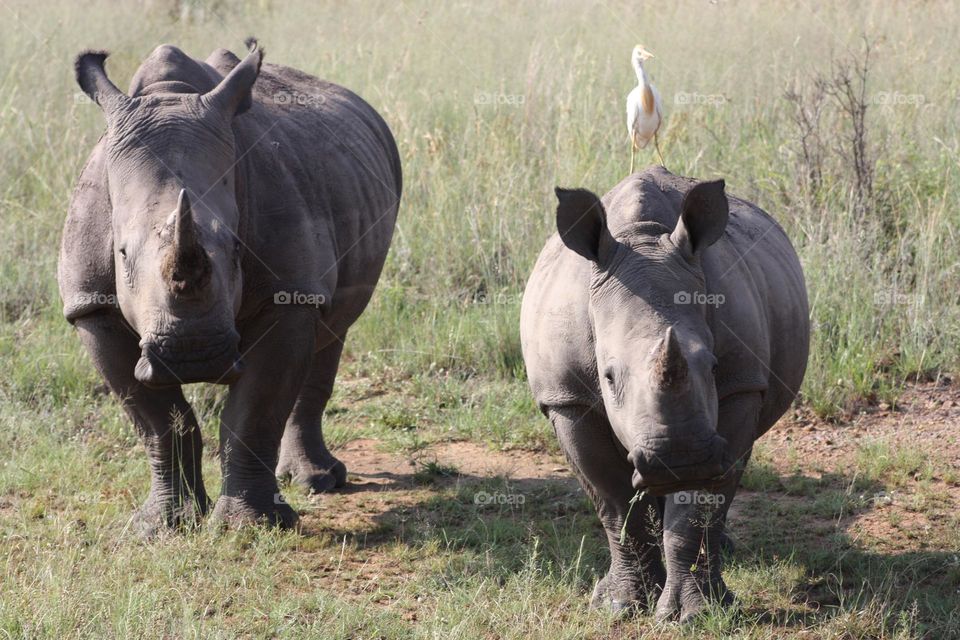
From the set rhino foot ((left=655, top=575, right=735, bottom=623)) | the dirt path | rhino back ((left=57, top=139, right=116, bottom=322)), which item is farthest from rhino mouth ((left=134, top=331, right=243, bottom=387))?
rhino foot ((left=655, top=575, right=735, bottom=623))

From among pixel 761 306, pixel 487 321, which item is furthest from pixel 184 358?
pixel 487 321

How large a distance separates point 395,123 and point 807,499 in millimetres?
5084

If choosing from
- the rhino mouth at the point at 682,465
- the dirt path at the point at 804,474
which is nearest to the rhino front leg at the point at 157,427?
the dirt path at the point at 804,474

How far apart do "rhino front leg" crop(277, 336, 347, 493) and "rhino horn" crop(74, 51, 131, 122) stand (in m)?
1.96

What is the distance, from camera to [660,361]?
13.1 ft

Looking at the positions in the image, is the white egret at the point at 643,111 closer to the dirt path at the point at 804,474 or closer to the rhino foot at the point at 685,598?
the dirt path at the point at 804,474

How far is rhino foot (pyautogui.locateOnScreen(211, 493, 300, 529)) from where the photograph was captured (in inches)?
226

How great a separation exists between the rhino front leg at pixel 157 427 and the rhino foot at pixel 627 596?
1.86 meters

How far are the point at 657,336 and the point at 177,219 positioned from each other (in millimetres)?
1696

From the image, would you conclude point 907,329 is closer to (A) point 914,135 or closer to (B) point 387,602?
(A) point 914,135

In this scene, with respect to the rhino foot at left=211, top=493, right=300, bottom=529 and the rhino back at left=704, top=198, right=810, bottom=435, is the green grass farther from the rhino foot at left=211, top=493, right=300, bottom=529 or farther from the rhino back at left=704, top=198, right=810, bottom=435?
the rhino back at left=704, top=198, right=810, bottom=435

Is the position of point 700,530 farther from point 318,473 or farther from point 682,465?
point 318,473

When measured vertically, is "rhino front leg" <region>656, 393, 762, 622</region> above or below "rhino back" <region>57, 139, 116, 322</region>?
below

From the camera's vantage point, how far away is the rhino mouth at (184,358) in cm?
470
